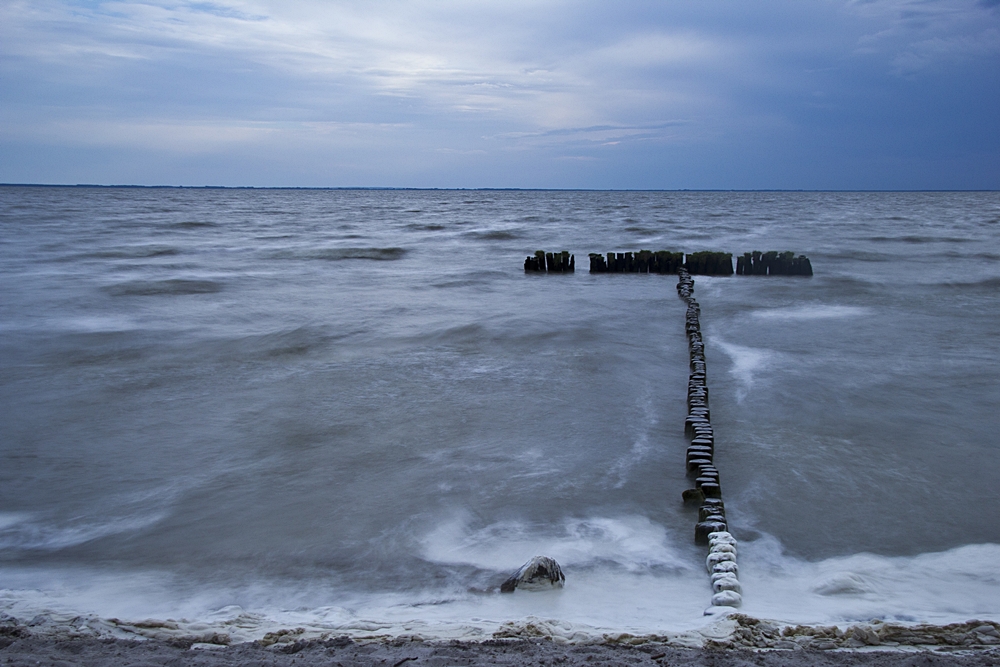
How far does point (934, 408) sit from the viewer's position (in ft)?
28.1

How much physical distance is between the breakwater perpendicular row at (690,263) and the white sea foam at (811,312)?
5304mm

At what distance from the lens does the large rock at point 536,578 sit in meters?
4.62

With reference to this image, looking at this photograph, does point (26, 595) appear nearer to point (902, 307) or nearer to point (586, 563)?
point (586, 563)

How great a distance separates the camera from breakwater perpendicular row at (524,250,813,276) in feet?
69.0

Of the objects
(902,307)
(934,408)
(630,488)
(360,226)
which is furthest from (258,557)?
(360,226)

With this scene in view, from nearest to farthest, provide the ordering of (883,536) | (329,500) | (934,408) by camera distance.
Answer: (883,536) → (329,500) → (934,408)

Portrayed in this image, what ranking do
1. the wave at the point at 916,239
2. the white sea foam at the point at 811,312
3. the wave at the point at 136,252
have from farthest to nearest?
the wave at the point at 916,239
the wave at the point at 136,252
the white sea foam at the point at 811,312

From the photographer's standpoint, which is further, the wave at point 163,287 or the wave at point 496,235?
the wave at point 496,235

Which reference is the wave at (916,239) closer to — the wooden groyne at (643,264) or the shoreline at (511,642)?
the wooden groyne at (643,264)

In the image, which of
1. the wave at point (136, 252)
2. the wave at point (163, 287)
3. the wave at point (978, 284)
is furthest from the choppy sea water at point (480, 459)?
the wave at point (136, 252)

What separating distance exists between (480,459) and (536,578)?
2471 millimetres

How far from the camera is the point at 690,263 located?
70.6ft

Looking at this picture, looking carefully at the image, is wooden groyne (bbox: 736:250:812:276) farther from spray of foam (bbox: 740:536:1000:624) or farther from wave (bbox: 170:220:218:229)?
wave (bbox: 170:220:218:229)

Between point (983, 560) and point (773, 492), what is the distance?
160cm
